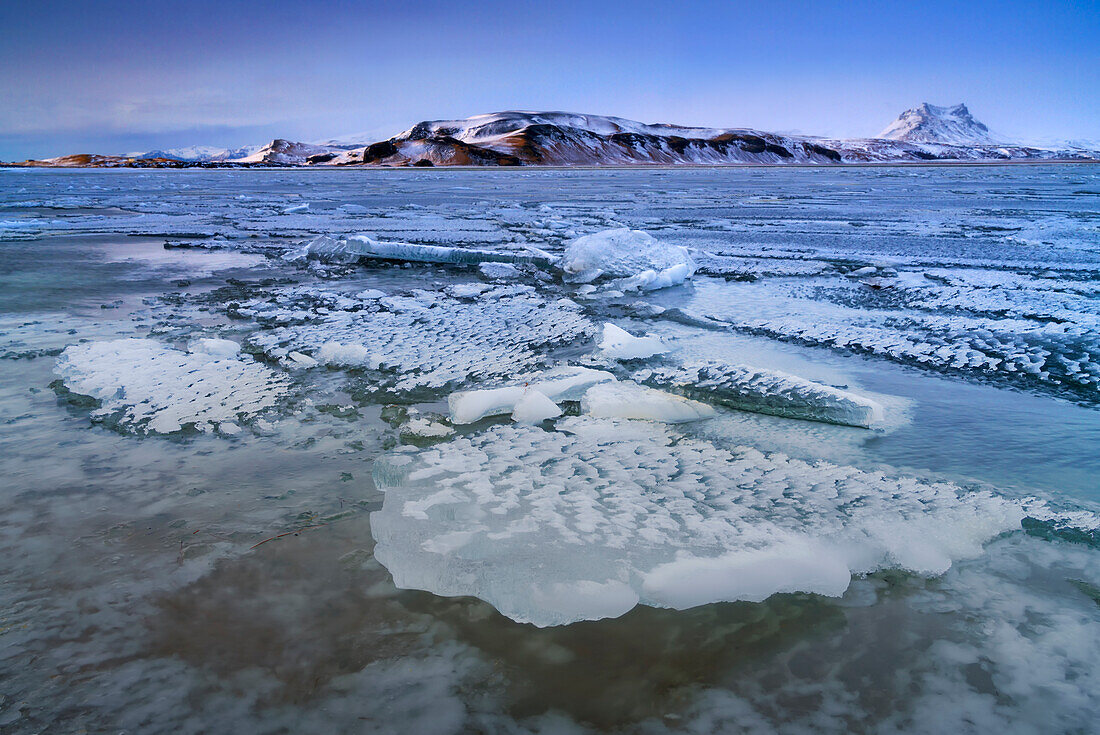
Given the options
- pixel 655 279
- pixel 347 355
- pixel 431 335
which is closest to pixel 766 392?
pixel 431 335

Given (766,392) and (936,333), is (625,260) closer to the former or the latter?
(936,333)

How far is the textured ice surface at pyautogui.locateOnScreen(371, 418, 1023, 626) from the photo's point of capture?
1258 mm

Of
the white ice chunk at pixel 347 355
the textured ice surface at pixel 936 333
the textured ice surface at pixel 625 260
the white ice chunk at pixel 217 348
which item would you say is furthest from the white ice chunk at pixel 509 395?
the textured ice surface at pixel 625 260

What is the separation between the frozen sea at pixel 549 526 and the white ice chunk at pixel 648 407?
0.01 meters

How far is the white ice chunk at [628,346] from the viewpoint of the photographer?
9.04 ft

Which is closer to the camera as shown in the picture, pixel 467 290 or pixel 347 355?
pixel 347 355

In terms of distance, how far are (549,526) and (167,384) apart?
67.7 inches

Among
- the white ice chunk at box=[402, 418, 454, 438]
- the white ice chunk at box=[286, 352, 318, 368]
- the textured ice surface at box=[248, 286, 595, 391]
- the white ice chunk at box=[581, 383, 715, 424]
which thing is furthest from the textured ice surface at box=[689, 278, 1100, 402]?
the white ice chunk at box=[286, 352, 318, 368]

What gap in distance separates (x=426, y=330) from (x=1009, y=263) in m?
4.75

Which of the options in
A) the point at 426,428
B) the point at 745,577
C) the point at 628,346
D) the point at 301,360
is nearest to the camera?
the point at 745,577

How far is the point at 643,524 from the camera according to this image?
4.77ft

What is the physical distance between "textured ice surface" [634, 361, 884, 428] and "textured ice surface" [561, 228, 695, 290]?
202 centimetres

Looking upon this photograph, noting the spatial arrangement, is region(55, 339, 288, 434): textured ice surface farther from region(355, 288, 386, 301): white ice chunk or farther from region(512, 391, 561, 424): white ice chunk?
region(355, 288, 386, 301): white ice chunk

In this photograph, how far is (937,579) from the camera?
130cm
